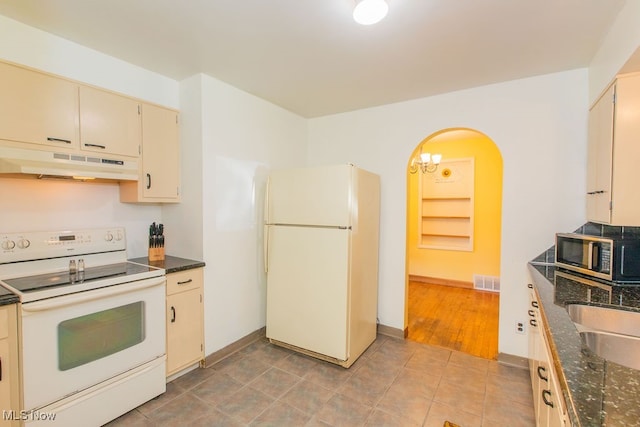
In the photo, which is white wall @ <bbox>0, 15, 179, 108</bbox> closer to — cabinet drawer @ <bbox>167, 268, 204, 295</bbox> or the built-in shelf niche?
cabinet drawer @ <bbox>167, 268, 204, 295</bbox>

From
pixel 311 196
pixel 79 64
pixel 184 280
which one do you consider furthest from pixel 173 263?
pixel 79 64

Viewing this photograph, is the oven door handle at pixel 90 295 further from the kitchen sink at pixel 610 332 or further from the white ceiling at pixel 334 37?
the kitchen sink at pixel 610 332

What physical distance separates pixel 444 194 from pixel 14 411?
5.53m

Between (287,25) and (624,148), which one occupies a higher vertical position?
(287,25)

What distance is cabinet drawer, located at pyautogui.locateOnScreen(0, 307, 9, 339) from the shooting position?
1447 millimetres

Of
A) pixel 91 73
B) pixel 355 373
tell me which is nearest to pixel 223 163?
pixel 91 73

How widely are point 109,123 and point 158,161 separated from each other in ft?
1.41

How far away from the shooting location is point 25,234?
1.89 metres

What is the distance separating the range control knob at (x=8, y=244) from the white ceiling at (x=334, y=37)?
1.41m

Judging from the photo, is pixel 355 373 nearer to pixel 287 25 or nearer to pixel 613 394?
pixel 613 394

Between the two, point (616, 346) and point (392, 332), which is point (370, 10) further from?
point (392, 332)

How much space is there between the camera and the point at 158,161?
8.04 feet

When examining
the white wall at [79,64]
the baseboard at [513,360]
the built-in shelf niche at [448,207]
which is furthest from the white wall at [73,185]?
the built-in shelf niche at [448,207]

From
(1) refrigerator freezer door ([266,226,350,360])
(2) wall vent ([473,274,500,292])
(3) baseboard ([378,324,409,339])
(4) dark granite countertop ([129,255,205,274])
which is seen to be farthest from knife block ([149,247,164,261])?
(2) wall vent ([473,274,500,292])
